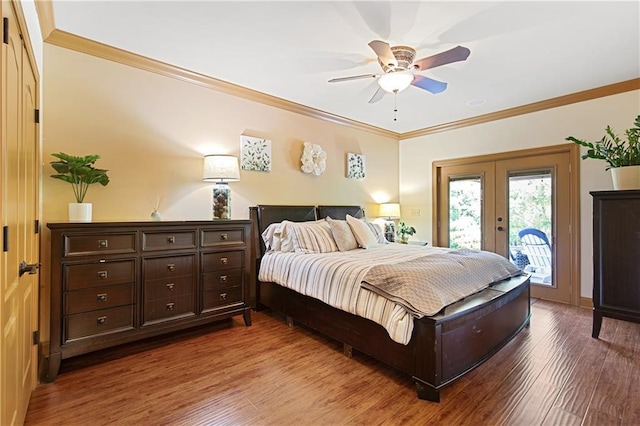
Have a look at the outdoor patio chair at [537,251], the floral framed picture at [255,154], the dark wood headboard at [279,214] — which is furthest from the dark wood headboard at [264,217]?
the outdoor patio chair at [537,251]

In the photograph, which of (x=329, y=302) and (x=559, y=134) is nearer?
(x=329, y=302)

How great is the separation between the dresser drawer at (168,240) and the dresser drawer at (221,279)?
34 centimetres

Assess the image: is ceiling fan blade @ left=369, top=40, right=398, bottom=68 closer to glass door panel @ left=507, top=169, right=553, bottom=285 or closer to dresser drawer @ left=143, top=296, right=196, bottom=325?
dresser drawer @ left=143, top=296, right=196, bottom=325

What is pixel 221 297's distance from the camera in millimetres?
3059

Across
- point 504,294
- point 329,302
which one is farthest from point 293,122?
point 504,294

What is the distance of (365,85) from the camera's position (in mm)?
3645

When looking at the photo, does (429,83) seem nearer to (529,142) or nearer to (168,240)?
(529,142)

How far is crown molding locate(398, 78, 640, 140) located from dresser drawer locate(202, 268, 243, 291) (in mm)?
4054

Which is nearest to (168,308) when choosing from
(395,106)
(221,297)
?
(221,297)

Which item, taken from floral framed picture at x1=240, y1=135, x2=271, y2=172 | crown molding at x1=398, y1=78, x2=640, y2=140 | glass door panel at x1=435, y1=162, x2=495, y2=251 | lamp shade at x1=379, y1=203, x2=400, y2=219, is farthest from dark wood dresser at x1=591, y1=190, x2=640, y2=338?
floral framed picture at x1=240, y1=135, x2=271, y2=172

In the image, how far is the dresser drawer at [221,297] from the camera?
2.96 metres

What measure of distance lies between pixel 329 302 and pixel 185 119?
2.43 meters

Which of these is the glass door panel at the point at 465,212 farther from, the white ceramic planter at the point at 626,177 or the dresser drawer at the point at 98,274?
the dresser drawer at the point at 98,274

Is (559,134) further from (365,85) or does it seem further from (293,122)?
(293,122)
